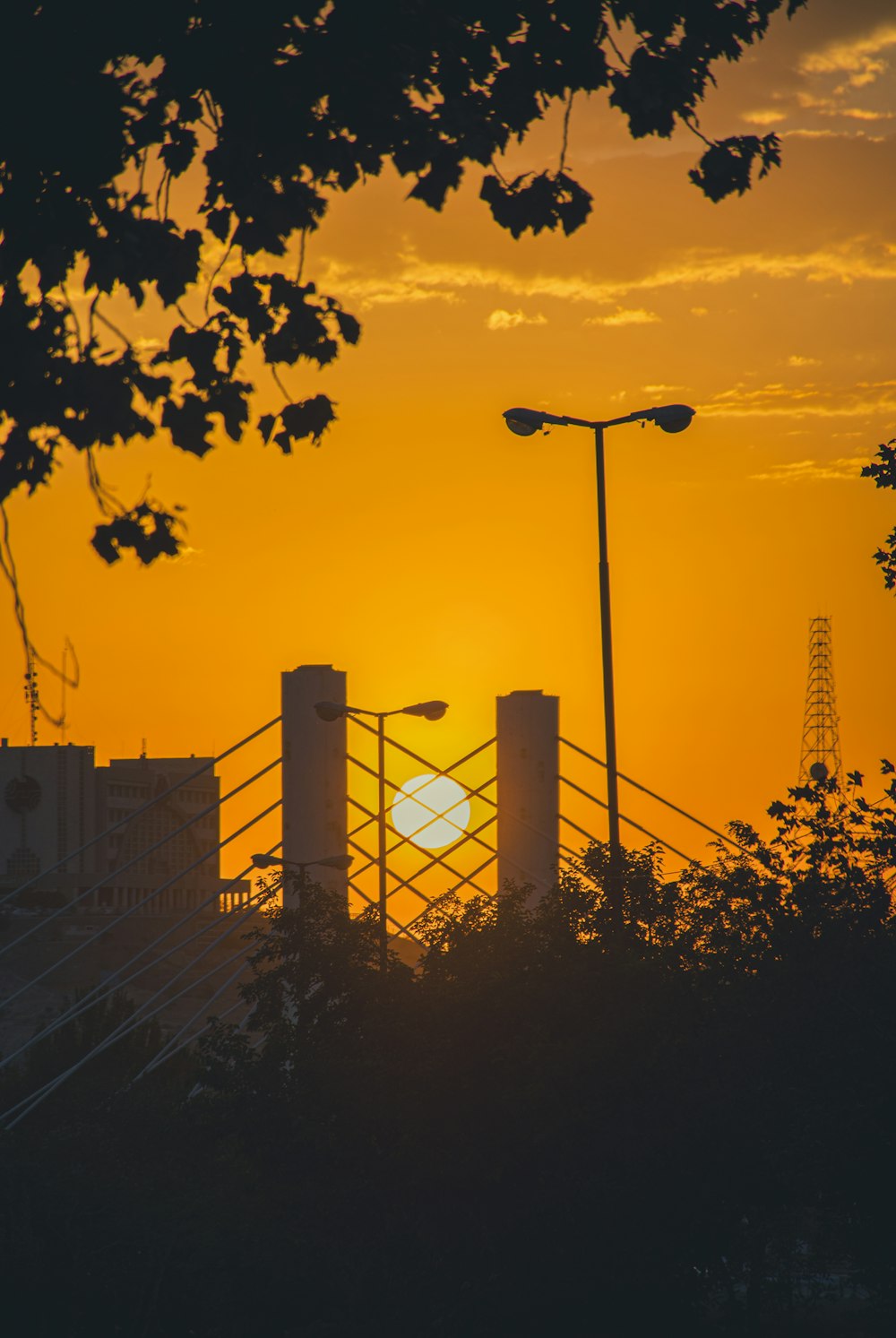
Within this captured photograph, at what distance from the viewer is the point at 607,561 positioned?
31109 mm

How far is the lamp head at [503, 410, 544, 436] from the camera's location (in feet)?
101

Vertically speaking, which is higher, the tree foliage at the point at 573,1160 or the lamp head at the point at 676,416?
the lamp head at the point at 676,416

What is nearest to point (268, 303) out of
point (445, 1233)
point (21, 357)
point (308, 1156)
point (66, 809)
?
point (21, 357)

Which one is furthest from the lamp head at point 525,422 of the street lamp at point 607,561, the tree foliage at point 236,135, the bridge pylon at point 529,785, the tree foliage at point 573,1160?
the bridge pylon at point 529,785

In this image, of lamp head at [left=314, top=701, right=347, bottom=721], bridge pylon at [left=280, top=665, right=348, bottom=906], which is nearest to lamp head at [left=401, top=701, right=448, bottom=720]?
lamp head at [left=314, top=701, right=347, bottom=721]

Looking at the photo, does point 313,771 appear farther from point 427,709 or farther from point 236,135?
point 236,135

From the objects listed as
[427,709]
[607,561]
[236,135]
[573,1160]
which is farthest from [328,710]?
[236,135]

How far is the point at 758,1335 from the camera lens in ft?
84.6

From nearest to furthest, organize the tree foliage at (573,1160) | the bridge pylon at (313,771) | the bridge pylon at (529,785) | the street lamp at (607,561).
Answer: the tree foliage at (573,1160)
the street lamp at (607,561)
the bridge pylon at (313,771)
the bridge pylon at (529,785)

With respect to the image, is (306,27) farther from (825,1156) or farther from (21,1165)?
(21,1165)

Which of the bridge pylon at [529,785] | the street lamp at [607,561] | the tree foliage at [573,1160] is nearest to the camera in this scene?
the tree foliage at [573,1160]

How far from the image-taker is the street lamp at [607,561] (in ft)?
96.8

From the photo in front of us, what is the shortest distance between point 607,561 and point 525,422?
2682 millimetres

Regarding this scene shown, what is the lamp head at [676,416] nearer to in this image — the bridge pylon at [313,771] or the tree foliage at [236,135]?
the tree foliage at [236,135]
